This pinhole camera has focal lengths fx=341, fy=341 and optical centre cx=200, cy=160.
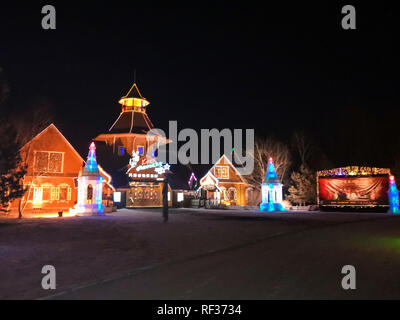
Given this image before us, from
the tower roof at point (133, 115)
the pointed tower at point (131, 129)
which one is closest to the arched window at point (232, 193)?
the pointed tower at point (131, 129)

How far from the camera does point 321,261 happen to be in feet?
28.0

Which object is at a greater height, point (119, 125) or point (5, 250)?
point (119, 125)

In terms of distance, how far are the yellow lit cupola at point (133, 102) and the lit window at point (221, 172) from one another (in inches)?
594

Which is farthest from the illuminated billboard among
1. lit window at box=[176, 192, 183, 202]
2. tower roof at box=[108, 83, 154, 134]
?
tower roof at box=[108, 83, 154, 134]

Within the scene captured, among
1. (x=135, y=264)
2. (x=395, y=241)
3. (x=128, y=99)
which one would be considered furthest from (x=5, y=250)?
(x=128, y=99)

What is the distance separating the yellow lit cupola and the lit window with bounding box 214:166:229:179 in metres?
15.1

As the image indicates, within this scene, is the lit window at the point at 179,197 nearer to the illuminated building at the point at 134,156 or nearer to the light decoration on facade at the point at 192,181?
the illuminated building at the point at 134,156

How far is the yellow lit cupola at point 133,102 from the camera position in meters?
50.7

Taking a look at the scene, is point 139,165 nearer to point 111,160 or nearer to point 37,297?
point 111,160

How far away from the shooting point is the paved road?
5.73 m

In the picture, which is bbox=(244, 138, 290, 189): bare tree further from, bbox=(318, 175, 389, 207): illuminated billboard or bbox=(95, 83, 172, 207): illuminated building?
bbox=(95, 83, 172, 207): illuminated building

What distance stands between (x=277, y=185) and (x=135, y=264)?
2928 centimetres

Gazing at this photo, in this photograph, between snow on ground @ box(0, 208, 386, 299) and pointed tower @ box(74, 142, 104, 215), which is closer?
snow on ground @ box(0, 208, 386, 299)
